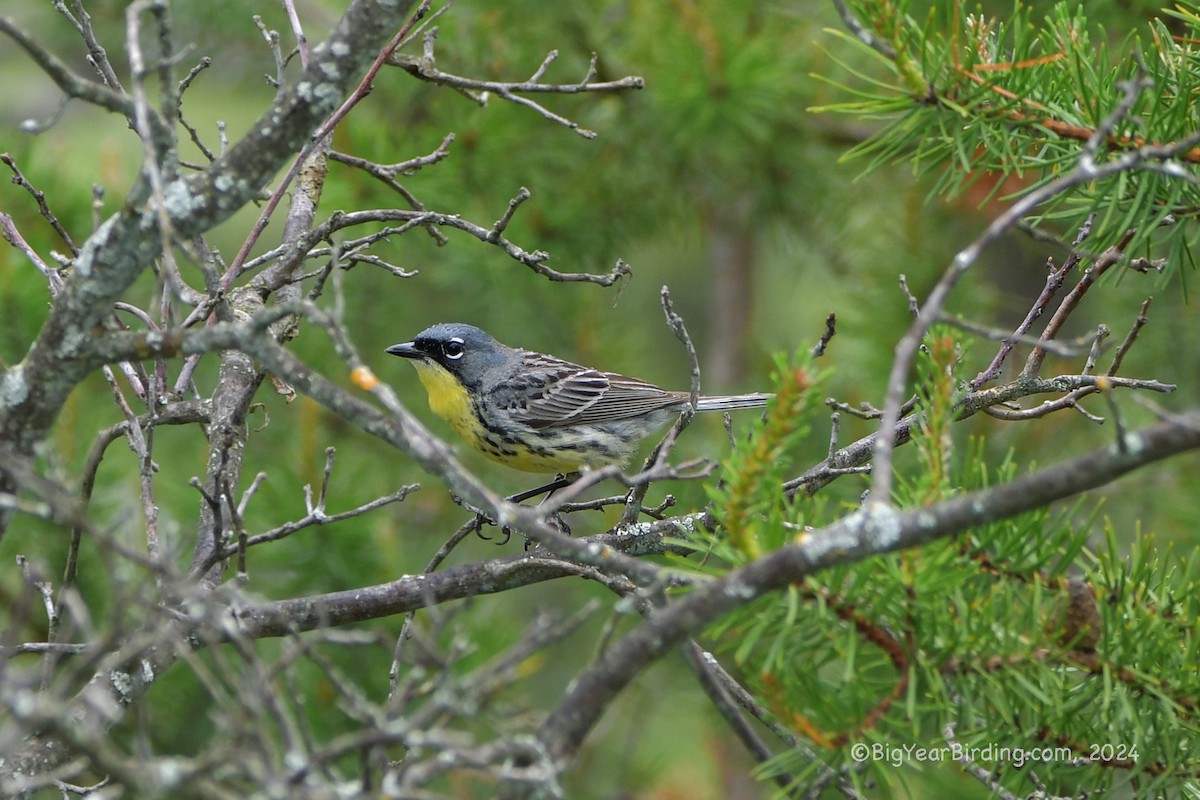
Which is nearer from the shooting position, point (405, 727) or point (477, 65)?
point (405, 727)

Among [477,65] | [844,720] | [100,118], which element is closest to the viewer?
[844,720]

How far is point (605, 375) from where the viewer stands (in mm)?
5820

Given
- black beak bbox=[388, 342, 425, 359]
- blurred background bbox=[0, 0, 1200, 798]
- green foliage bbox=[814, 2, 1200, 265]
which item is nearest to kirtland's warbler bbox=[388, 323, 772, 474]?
black beak bbox=[388, 342, 425, 359]

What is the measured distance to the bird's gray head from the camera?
535cm

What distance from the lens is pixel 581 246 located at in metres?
6.05

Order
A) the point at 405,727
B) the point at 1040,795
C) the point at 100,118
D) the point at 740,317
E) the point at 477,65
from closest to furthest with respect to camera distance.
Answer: the point at 405,727 → the point at 1040,795 → the point at 477,65 → the point at 740,317 → the point at 100,118

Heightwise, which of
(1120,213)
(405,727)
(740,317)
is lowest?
(740,317)

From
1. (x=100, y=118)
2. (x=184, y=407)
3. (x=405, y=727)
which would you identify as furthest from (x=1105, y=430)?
(x=100, y=118)

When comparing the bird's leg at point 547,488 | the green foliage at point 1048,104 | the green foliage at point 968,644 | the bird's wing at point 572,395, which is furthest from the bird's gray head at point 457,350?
the green foliage at point 968,644

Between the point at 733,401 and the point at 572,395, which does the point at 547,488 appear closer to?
the point at 572,395

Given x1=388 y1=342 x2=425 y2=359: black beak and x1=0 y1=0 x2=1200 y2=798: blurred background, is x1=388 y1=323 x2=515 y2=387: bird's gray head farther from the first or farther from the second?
x1=0 y1=0 x2=1200 y2=798: blurred background

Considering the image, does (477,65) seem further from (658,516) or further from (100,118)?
(100,118)

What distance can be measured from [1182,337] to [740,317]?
2679 mm

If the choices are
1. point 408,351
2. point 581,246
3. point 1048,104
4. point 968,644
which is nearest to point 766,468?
point 968,644
